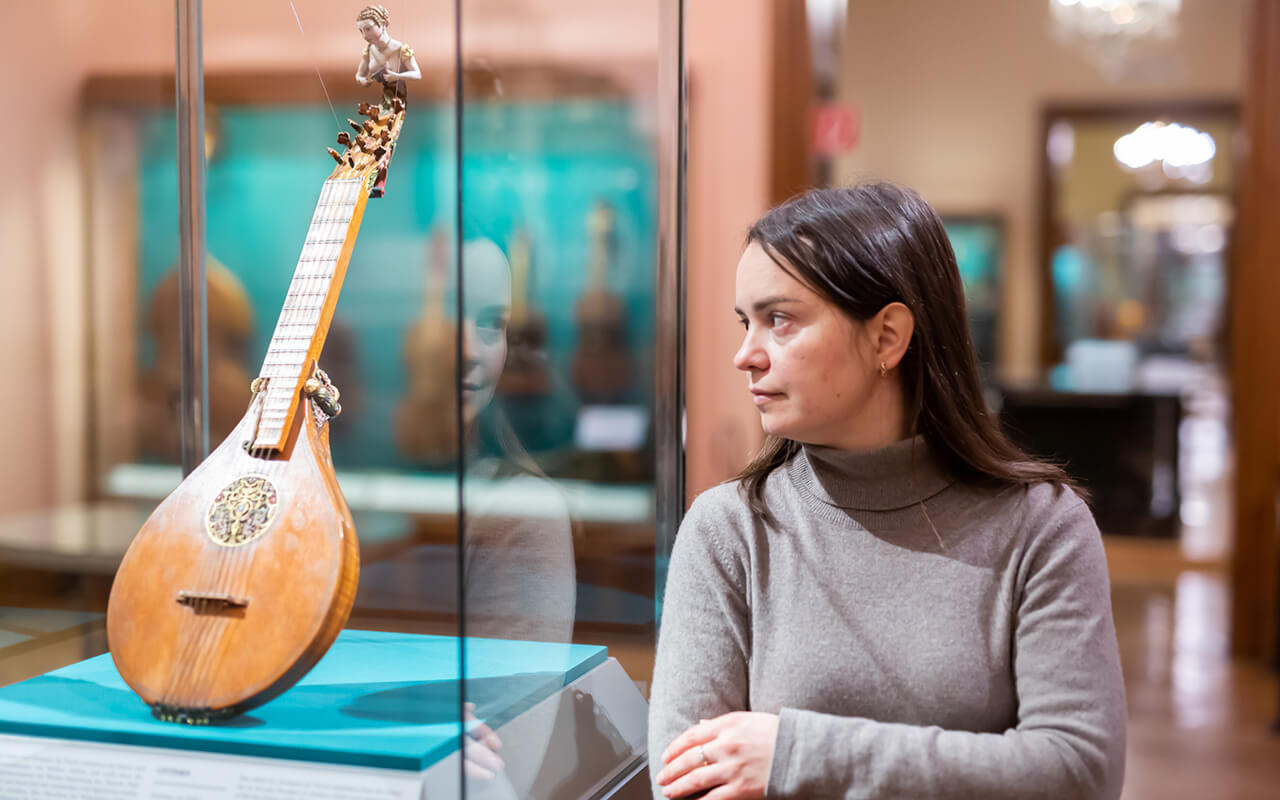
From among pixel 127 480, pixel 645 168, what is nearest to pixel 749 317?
pixel 645 168

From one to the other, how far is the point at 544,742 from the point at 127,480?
94.5 inches

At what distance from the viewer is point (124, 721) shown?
46.5 inches

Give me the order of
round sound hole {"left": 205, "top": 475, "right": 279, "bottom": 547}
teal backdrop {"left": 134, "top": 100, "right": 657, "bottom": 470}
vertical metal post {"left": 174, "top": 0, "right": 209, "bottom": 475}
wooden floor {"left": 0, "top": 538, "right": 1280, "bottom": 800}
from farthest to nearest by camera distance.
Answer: vertical metal post {"left": 174, "top": 0, "right": 209, "bottom": 475} < wooden floor {"left": 0, "top": 538, "right": 1280, "bottom": 800} < teal backdrop {"left": 134, "top": 100, "right": 657, "bottom": 470} < round sound hole {"left": 205, "top": 475, "right": 279, "bottom": 547}

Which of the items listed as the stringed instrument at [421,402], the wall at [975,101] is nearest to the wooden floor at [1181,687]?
the stringed instrument at [421,402]

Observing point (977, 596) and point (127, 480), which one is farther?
point (127, 480)

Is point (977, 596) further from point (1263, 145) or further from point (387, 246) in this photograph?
point (1263, 145)

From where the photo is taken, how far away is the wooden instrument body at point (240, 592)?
1.13m

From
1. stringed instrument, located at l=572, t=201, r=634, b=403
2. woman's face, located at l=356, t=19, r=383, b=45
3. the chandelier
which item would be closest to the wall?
the chandelier

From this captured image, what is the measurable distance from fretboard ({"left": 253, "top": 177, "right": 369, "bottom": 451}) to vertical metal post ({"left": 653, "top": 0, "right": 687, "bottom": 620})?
0.39 metres

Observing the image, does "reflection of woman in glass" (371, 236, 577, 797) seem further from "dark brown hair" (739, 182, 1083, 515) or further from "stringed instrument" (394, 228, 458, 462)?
"stringed instrument" (394, 228, 458, 462)

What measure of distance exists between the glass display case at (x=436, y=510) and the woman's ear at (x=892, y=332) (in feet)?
1.14

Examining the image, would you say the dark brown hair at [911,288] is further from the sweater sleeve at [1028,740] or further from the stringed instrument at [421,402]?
the stringed instrument at [421,402]

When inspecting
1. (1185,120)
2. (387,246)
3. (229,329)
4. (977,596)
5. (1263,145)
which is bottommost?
(977,596)

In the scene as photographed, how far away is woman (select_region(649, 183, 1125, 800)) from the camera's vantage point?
3.17ft
